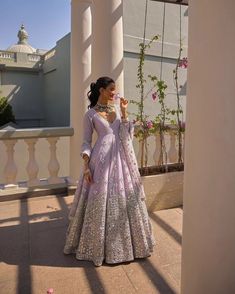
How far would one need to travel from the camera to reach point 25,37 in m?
20.6

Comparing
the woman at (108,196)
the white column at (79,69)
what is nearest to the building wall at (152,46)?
the white column at (79,69)

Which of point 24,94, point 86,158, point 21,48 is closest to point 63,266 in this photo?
point 86,158

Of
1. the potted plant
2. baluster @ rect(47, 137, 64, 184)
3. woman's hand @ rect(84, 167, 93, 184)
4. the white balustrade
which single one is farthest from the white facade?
the white balustrade

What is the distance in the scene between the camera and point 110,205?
2078 millimetres

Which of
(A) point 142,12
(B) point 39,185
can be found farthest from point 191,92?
(A) point 142,12

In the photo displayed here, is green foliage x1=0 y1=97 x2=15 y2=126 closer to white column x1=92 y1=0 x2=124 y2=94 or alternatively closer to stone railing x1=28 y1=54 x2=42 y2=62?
stone railing x1=28 y1=54 x2=42 y2=62

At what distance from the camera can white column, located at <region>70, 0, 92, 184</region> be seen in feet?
11.5

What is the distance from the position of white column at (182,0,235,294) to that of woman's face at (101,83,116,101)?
3.80 feet

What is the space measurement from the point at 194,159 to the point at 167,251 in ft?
4.85

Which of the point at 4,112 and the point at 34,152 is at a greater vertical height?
the point at 4,112

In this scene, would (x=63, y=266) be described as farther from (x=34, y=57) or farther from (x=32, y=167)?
(x=34, y=57)

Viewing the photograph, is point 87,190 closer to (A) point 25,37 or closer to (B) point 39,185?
Answer: (B) point 39,185

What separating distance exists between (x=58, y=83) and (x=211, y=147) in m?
12.7

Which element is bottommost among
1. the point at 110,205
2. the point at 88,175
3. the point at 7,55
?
the point at 110,205
